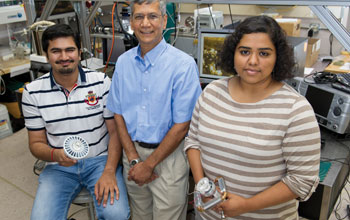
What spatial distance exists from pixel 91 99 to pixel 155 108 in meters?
0.40

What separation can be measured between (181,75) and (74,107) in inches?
23.8

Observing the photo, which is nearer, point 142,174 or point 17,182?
point 142,174

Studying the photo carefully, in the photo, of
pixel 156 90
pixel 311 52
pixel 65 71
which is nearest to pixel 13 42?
pixel 65 71

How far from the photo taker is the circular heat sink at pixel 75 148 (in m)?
1.36

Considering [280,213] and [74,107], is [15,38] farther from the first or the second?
[280,213]

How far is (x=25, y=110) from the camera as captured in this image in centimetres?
157

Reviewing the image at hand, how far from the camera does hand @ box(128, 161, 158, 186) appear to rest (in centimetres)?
143

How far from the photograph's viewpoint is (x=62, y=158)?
1448mm

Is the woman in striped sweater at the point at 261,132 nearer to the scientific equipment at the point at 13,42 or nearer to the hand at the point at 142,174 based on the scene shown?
the hand at the point at 142,174

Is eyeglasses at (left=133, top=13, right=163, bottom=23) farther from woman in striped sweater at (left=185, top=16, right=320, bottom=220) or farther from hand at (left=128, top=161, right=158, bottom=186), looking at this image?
hand at (left=128, top=161, right=158, bottom=186)

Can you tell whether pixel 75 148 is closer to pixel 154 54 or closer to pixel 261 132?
pixel 154 54

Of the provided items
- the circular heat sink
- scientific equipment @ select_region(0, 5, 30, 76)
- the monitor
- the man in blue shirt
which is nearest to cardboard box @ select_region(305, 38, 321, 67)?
the monitor

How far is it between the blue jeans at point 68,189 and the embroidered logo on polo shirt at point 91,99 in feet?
0.97

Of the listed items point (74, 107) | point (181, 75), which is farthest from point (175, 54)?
point (74, 107)
